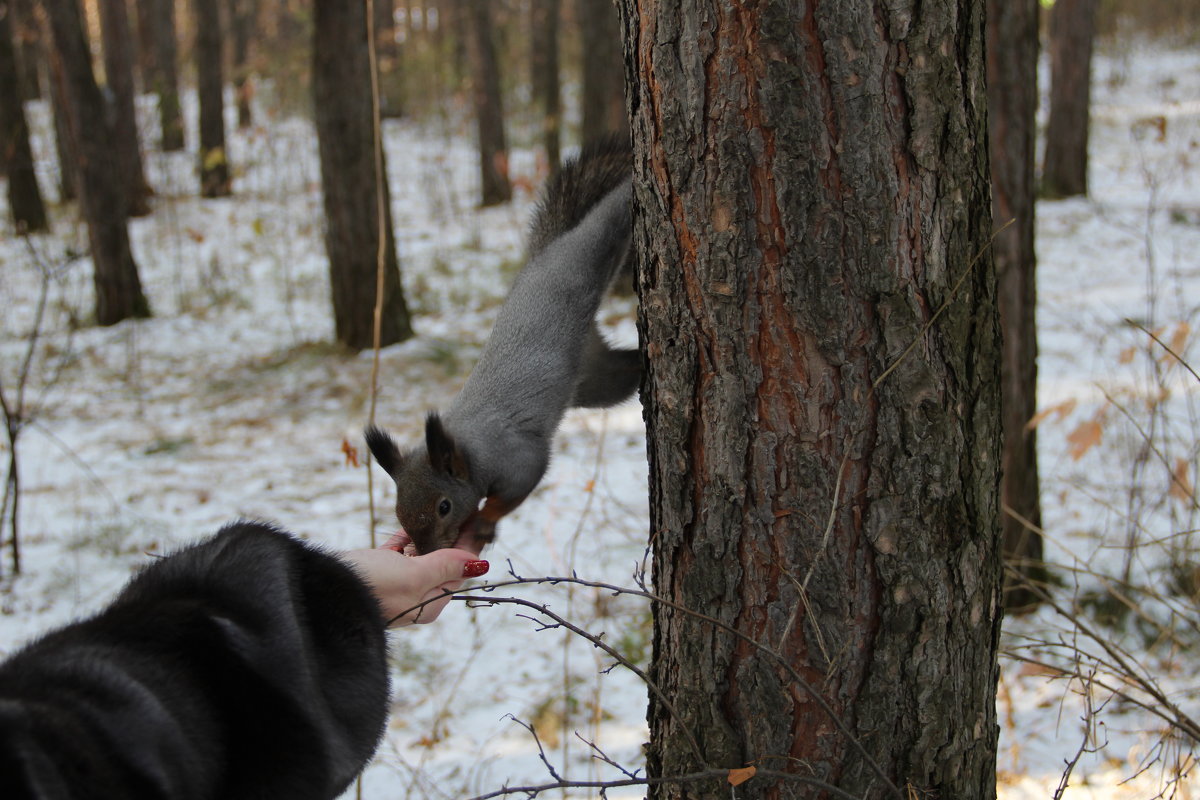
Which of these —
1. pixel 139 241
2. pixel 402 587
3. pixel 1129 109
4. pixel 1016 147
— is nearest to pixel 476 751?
pixel 402 587

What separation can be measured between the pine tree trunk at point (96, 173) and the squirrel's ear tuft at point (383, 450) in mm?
4757

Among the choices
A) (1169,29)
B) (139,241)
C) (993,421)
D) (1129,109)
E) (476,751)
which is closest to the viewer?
(993,421)

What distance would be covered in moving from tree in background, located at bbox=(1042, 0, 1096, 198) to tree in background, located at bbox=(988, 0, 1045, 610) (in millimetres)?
6754

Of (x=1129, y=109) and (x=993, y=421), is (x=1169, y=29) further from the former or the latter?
(x=993, y=421)

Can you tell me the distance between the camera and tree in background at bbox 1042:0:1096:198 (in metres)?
8.86

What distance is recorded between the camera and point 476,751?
9.18 feet

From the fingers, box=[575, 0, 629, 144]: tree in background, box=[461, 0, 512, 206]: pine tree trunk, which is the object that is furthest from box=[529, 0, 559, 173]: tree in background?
the fingers

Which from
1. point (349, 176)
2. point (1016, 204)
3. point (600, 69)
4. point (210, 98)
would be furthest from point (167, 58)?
point (1016, 204)

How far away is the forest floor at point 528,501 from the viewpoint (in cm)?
266

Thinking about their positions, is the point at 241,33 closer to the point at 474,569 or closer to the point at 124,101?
the point at 124,101

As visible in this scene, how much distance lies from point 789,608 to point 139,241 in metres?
10.1

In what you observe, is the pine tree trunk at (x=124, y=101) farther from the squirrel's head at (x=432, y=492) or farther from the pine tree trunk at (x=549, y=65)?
the squirrel's head at (x=432, y=492)

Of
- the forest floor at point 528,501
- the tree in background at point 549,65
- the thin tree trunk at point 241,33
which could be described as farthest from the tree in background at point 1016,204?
the thin tree trunk at point 241,33

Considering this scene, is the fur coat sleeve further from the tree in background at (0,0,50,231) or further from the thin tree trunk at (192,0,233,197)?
the thin tree trunk at (192,0,233,197)
